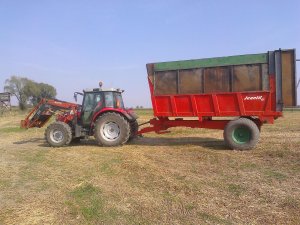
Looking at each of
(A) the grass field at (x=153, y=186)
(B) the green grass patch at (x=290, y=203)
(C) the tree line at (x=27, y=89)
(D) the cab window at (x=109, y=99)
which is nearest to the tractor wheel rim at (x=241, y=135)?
(A) the grass field at (x=153, y=186)

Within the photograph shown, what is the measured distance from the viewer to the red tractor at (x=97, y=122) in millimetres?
12469

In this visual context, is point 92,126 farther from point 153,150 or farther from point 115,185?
point 115,185

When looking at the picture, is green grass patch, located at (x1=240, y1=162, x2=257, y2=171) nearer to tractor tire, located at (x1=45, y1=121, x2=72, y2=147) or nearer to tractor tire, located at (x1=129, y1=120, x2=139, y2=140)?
tractor tire, located at (x1=129, y1=120, x2=139, y2=140)

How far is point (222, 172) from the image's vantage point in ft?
25.8

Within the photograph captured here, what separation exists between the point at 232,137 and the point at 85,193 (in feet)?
20.0

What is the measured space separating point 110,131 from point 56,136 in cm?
205

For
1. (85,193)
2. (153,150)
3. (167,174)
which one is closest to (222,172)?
(167,174)

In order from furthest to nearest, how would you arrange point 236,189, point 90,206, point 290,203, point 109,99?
point 109,99 < point 236,189 < point 90,206 < point 290,203

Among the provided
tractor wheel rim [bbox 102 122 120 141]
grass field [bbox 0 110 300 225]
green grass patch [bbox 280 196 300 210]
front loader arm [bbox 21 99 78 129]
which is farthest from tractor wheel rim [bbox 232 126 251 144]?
front loader arm [bbox 21 99 78 129]

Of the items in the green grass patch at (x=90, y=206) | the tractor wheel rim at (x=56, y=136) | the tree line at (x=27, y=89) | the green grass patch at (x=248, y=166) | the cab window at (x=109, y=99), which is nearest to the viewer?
the green grass patch at (x=90, y=206)

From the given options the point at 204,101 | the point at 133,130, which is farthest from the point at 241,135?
the point at 133,130

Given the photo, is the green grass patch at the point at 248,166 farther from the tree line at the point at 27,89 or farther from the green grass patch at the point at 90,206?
the tree line at the point at 27,89

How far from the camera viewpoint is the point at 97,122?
1255cm

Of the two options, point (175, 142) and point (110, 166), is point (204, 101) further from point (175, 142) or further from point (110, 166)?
point (110, 166)
